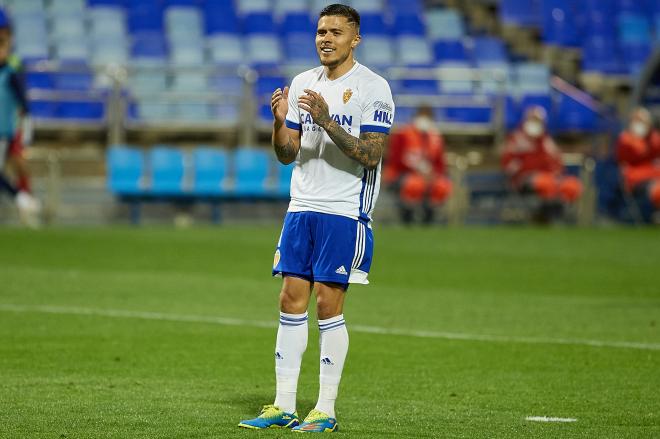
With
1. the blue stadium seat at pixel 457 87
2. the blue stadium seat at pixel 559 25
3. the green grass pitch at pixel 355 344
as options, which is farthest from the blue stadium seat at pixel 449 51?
the green grass pitch at pixel 355 344

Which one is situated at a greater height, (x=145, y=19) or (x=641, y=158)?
(x=145, y=19)

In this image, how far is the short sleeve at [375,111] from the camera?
6.57 meters

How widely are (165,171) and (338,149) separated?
56.8 ft

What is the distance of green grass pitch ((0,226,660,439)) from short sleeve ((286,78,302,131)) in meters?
1.51

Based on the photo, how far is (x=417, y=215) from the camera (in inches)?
963

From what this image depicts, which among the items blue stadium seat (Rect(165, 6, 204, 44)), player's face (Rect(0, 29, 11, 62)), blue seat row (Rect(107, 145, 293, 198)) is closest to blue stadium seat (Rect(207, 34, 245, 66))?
blue stadium seat (Rect(165, 6, 204, 44))

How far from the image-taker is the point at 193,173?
23781mm

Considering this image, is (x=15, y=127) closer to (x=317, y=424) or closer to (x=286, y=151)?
(x=286, y=151)

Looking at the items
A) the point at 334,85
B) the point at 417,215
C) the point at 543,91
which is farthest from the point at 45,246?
the point at 543,91

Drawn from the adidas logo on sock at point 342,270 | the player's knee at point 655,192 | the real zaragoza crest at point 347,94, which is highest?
the real zaragoza crest at point 347,94

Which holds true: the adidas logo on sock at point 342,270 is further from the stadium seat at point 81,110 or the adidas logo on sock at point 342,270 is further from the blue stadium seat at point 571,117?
the blue stadium seat at point 571,117

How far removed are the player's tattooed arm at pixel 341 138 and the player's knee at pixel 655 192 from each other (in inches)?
765

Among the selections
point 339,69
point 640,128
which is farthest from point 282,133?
point 640,128

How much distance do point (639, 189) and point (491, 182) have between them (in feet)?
9.29
